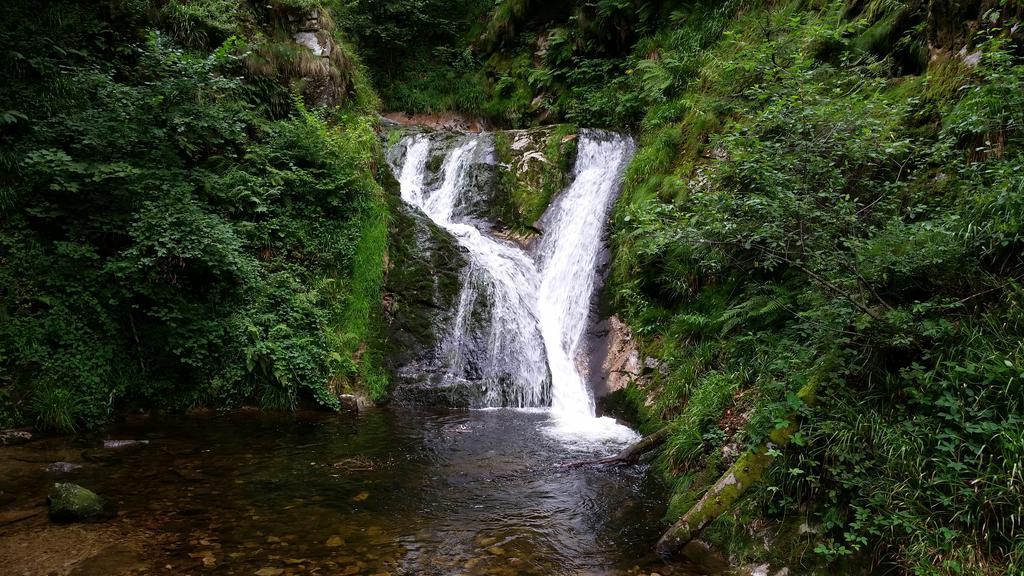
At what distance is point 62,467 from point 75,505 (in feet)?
4.32

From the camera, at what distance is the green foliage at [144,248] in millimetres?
5992

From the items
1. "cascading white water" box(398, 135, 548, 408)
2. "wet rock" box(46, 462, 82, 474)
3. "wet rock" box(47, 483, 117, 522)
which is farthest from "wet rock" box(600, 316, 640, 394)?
"wet rock" box(46, 462, 82, 474)

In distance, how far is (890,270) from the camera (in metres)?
3.62

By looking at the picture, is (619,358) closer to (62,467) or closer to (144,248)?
(144,248)

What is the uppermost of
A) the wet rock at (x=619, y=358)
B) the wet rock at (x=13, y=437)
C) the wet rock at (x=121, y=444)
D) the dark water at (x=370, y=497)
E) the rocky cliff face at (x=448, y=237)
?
the rocky cliff face at (x=448, y=237)

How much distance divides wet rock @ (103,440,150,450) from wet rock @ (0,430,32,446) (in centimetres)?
71

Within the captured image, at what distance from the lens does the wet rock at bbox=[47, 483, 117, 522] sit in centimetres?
395

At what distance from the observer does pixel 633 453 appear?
5586mm

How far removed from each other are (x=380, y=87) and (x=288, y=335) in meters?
14.3

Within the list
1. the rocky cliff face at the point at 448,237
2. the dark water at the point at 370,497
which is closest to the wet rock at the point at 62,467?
the dark water at the point at 370,497

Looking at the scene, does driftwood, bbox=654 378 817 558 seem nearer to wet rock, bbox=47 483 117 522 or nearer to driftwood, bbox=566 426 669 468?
driftwood, bbox=566 426 669 468

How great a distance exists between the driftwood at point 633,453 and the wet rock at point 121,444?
490 centimetres

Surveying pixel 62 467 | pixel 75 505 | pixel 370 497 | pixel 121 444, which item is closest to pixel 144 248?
pixel 121 444

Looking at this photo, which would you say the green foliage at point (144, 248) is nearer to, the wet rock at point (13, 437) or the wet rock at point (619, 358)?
the wet rock at point (13, 437)
